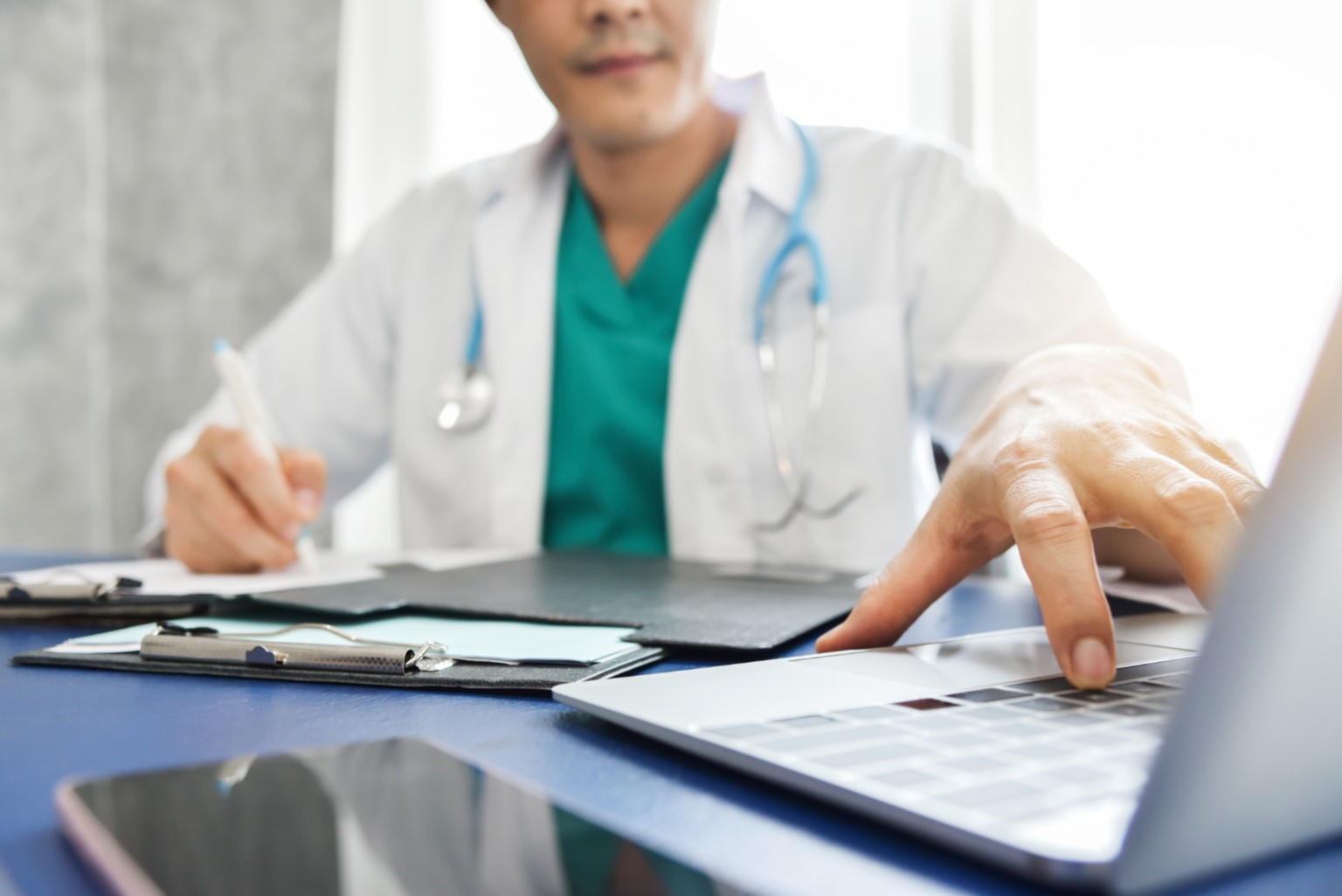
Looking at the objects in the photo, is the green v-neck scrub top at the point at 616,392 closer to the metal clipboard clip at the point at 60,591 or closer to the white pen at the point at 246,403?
the white pen at the point at 246,403

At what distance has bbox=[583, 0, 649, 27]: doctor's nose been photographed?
1.02 m

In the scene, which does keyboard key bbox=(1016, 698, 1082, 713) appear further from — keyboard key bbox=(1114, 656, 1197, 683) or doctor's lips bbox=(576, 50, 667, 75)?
doctor's lips bbox=(576, 50, 667, 75)

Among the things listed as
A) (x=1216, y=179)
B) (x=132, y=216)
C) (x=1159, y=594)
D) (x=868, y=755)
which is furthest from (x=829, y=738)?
(x=132, y=216)

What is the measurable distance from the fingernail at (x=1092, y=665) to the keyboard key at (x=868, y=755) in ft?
0.31

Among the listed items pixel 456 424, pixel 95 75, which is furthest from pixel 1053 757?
pixel 95 75

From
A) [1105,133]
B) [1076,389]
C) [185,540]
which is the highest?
[1105,133]

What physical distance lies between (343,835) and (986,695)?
211 mm

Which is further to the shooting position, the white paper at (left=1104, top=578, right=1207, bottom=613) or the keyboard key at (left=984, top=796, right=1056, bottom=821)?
the white paper at (left=1104, top=578, right=1207, bottom=613)

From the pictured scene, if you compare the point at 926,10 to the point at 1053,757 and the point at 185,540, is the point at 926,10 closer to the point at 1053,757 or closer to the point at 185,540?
the point at 185,540

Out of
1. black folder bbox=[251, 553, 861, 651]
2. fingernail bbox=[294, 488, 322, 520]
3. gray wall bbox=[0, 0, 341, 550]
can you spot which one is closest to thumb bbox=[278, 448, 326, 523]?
fingernail bbox=[294, 488, 322, 520]

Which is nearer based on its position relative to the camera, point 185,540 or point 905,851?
point 905,851

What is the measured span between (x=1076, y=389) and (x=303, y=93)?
2139mm

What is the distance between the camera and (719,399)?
1.06m

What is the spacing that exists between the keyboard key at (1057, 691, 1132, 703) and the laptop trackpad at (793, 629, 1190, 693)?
27 mm
